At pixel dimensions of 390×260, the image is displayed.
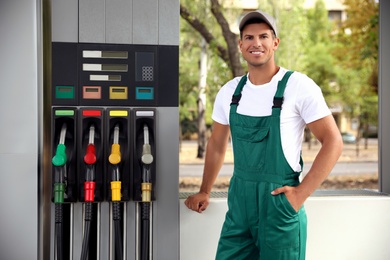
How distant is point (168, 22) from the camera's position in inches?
125

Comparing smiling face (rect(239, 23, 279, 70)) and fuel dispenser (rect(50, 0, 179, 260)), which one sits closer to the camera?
smiling face (rect(239, 23, 279, 70))

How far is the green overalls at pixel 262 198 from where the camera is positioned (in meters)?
2.63

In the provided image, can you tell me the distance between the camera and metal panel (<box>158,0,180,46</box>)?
317 cm

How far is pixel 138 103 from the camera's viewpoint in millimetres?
3139

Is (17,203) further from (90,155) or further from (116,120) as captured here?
(116,120)

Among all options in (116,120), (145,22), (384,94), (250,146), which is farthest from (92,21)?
(384,94)

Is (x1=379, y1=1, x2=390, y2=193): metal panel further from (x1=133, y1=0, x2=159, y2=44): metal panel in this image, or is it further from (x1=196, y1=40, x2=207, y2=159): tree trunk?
(x1=196, y1=40, x2=207, y2=159): tree trunk

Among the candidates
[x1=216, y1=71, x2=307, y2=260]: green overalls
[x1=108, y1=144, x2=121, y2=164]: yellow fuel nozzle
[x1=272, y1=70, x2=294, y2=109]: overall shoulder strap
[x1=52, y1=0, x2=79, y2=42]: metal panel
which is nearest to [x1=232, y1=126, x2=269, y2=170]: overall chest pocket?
[x1=216, y1=71, x2=307, y2=260]: green overalls

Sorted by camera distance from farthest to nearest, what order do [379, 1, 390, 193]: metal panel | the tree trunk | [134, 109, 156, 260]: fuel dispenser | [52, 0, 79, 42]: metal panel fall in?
the tree trunk → [379, 1, 390, 193]: metal panel → [52, 0, 79, 42]: metal panel → [134, 109, 156, 260]: fuel dispenser

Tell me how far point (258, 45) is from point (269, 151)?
0.48 m

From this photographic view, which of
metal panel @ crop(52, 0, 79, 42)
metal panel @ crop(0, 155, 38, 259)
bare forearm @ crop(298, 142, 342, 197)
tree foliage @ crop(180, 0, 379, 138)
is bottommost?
metal panel @ crop(0, 155, 38, 259)

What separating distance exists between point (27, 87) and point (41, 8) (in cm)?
44

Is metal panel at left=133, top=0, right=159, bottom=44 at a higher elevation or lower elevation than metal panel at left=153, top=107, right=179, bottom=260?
higher

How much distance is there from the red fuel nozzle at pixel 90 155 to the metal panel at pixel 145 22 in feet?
2.01
